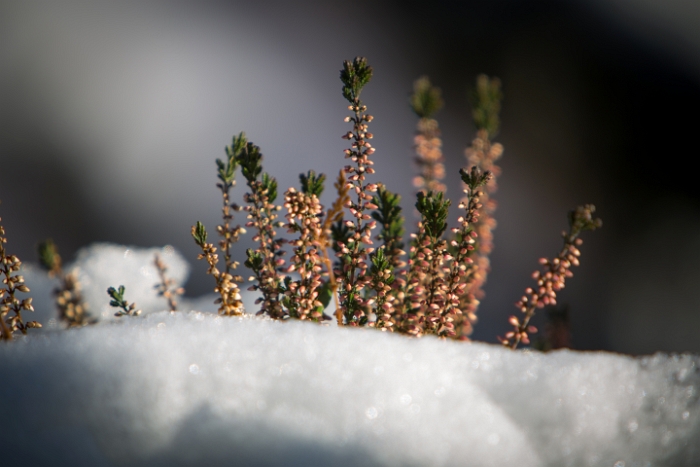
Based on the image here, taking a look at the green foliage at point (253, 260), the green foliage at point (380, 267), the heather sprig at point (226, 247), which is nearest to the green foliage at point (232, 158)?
the heather sprig at point (226, 247)

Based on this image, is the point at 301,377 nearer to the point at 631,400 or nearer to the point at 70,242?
the point at 631,400

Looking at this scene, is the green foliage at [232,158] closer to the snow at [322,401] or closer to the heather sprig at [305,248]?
the heather sprig at [305,248]

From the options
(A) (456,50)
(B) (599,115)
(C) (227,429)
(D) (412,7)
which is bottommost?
(C) (227,429)

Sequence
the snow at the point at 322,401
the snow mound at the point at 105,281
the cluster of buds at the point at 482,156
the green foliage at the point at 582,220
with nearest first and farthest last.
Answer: the snow at the point at 322,401 → the green foliage at the point at 582,220 → the cluster of buds at the point at 482,156 → the snow mound at the point at 105,281

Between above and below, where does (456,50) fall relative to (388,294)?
above

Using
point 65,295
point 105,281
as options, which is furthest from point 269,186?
point 105,281

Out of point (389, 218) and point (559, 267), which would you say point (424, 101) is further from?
point (559, 267)

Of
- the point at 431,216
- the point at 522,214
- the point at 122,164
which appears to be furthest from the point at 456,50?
the point at 122,164
